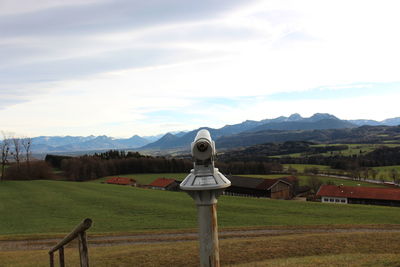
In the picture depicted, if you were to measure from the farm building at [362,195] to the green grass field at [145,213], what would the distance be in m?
19.8

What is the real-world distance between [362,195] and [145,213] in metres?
46.5

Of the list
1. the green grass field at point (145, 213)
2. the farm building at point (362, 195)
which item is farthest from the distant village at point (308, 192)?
the green grass field at point (145, 213)

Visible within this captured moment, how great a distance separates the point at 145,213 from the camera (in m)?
38.4

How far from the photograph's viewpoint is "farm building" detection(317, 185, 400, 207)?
57969 millimetres

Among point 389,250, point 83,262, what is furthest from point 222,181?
point 389,250

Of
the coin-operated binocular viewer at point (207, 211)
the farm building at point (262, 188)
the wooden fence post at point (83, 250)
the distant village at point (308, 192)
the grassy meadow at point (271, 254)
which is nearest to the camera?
the coin-operated binocular viewer at point (207, 211)

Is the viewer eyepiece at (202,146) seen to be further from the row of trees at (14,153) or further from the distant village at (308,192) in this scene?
the row of trees at (14,153)

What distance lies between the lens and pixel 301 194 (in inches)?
3280

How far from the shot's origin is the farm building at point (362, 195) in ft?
190

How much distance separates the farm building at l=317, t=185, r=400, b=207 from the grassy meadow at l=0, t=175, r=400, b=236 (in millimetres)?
19808

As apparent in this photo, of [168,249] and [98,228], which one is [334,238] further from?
[98,228]

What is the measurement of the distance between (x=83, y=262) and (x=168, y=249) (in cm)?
1471

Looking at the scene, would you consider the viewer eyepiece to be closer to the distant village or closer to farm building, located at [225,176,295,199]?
the distant village

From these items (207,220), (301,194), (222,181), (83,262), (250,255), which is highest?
(222,181)
